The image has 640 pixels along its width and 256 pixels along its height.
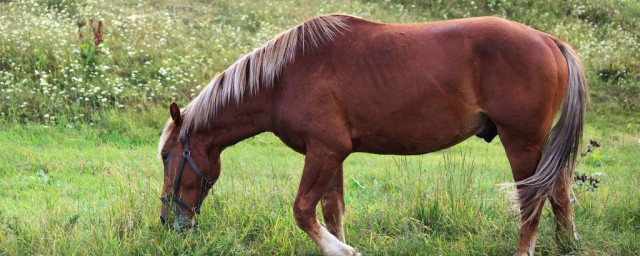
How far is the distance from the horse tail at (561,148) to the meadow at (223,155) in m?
0.42

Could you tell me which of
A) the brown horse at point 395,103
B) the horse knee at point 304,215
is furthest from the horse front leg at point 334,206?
the horse knee at point 304,215

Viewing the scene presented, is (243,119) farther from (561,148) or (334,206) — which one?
(561,148)

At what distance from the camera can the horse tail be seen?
16.8 ft

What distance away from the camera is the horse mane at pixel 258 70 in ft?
17.5

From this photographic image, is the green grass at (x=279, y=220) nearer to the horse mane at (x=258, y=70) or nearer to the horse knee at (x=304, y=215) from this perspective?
the horse knee at (x=304, y=215)

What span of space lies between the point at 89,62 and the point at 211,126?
7.05 meters

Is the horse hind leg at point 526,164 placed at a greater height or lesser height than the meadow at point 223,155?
greater

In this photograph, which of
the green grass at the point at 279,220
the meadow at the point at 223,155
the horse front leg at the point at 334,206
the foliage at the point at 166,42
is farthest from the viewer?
the foliage at the point at 166,42

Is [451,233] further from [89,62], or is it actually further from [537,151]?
[89,62]

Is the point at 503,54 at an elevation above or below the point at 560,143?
above

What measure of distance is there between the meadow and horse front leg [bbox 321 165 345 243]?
194 mm

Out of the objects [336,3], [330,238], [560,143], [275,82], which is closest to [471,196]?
[560,143]

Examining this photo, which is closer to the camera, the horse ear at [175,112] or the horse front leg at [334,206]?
the horse ear at [175,112]

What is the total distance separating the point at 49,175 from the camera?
26.6ft
